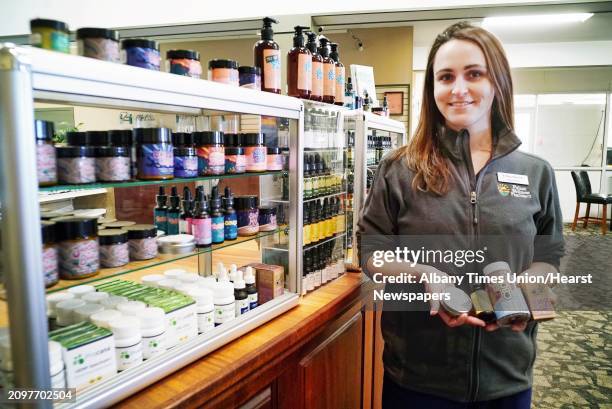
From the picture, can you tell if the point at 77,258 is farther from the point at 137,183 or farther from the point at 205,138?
the point at 205,138

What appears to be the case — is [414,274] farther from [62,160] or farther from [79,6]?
[79,6]

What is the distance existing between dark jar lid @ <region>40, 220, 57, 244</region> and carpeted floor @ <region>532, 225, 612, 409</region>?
2159mm

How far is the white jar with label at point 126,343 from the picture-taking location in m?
1.09

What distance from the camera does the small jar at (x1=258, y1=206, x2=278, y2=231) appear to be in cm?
165

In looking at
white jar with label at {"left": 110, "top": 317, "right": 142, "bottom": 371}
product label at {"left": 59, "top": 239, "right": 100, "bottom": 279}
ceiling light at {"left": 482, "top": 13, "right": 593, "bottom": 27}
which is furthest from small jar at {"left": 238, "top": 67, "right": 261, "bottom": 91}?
ceiling light at {"left": 482, "top": 13, "right": 593, "bottom": 27}

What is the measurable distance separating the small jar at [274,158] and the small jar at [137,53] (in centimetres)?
61

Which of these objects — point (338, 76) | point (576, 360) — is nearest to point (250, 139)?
point (338, 76)

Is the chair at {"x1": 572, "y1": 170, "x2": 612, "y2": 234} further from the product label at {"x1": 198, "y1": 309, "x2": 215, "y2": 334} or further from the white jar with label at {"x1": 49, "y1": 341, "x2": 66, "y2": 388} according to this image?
the white jar with label at {"x1": 49, "y1": 341, "x2": 66, "y2": 388}

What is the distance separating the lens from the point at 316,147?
193cm

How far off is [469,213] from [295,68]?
3.01 feet

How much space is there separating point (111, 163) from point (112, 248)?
0.21 meters

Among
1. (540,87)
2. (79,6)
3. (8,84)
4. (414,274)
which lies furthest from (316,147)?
(540,87)

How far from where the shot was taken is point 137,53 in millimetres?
1066

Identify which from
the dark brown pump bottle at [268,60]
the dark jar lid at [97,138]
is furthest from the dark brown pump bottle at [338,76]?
the dark jar lid at [97,138]
